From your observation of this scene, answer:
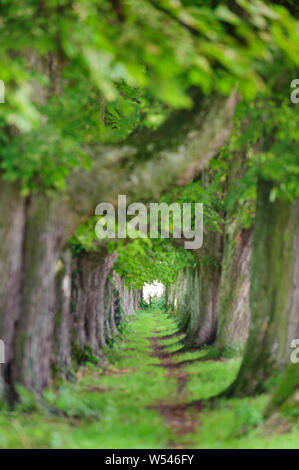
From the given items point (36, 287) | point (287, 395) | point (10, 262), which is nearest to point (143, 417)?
point (287, 395)

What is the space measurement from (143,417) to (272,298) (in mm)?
2992

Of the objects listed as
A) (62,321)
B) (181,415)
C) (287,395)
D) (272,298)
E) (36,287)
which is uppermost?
(36,287)

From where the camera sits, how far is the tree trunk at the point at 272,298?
8945 mm

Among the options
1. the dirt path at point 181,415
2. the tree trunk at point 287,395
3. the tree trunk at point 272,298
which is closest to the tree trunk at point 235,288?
the dirt path at point 181,415

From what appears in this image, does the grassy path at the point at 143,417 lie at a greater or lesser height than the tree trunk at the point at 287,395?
lesser

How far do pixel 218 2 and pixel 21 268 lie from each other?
6.00m

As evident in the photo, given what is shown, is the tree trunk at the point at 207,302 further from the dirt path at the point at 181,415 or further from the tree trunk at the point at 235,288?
the dirt path at the point at 181,415

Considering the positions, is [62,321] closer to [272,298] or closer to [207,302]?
[272,298]

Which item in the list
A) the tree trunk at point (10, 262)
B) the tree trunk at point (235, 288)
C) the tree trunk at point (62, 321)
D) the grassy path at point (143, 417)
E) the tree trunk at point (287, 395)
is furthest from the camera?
the tree trunk at point (235, 288)

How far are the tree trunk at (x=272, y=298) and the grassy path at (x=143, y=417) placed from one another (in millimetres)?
687

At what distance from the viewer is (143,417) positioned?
8.84 meters

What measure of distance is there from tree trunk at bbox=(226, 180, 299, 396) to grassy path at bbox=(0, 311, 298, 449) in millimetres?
687

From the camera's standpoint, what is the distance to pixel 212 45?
4.51 m
